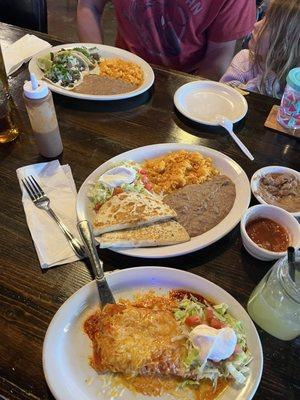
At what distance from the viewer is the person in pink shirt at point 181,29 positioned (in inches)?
80.0

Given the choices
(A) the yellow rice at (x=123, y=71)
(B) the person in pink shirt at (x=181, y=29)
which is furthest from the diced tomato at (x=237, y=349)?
(B) the person in pink shirt at (x=181, y=29)

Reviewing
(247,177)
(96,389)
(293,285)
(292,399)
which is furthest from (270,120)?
(96,389)

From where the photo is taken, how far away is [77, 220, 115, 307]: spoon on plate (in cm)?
102

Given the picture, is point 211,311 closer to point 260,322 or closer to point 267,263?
point 260,322

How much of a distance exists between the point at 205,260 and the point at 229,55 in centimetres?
159

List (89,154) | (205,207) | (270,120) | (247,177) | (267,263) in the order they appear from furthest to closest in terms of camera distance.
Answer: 1. (270,120)
2. (89,154)
3. (247,177)
4. (205,207)
5. (267,263)

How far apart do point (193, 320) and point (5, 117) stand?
111 cm

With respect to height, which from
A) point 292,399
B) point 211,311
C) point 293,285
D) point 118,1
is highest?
point 118,1

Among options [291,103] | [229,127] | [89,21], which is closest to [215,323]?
[229,127]

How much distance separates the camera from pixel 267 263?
3.81ft

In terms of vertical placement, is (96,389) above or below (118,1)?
below

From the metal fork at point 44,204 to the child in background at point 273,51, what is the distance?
145 centimetres

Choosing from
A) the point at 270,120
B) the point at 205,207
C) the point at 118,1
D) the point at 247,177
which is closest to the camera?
the point at 205,207

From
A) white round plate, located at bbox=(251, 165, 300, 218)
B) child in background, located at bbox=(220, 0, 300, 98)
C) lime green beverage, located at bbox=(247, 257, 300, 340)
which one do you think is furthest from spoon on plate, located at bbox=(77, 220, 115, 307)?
child in background, located at bbox=(220, 0, 300, 98)
